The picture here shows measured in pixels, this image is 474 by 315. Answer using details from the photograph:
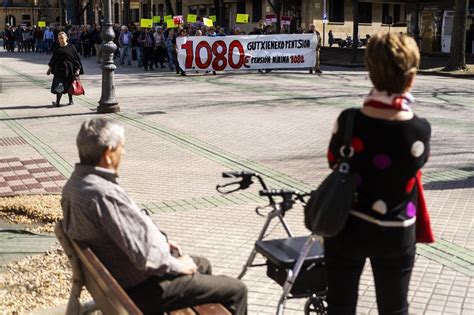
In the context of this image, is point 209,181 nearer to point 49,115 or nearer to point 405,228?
point 405,228

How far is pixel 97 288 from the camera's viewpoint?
3.17 meters

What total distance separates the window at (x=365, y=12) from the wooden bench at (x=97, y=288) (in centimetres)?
5390

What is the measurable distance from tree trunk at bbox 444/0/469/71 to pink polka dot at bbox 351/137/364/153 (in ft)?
79.4

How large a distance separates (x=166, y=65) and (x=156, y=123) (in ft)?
58.9

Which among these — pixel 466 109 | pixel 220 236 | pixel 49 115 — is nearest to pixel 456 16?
pixel 466 109

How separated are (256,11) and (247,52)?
3329 cm

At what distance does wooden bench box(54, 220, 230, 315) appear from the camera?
2.84 metres

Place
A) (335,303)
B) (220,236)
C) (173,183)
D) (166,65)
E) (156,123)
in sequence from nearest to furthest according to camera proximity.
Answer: (335,303)
(220,236)
(173,183)
(156,123)
(166,65)

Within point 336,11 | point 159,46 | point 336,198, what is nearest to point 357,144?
point 336,198

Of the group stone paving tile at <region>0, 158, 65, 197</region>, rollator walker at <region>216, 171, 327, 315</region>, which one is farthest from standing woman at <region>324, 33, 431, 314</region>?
stone paving tile at <region>0, 158, 65, 197</region>

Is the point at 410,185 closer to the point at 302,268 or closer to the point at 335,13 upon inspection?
the point at 302,268

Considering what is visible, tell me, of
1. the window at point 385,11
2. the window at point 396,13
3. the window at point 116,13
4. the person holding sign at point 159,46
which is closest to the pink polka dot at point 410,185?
the person holding sign at point 159,46

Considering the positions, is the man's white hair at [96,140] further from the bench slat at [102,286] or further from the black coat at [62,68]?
the black coat at [62,68]

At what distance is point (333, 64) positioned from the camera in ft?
106
